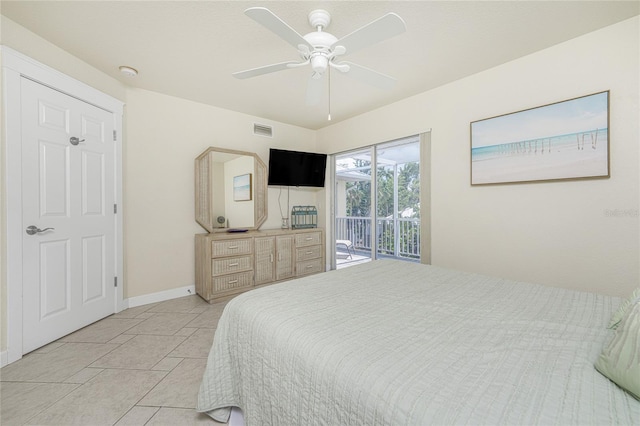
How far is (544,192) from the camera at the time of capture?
2338 millimetres

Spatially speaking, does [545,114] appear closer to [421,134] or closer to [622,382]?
[421,134]

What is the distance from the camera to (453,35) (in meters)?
2.09

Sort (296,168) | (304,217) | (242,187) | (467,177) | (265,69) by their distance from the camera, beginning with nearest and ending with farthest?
(265,69)
(467,177)
(242,187)
(296,168)
(304,217)

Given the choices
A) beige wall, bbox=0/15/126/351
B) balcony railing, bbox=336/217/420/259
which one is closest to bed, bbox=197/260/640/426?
beige wall, bbox=0/15/126/351

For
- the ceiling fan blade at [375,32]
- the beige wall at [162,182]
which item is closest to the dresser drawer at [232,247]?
the beige wall at [162,182]

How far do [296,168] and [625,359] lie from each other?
3.87 metres

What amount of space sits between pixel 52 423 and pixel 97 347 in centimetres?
86

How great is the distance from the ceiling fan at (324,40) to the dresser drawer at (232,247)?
198 cm

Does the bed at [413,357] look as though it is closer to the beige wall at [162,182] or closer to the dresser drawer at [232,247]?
the dresser drawer at [232,247]

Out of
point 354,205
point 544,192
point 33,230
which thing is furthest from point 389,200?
point 33,230

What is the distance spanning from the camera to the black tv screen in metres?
4.02

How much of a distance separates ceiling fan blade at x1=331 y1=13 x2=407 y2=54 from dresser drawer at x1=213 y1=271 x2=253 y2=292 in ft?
9.01

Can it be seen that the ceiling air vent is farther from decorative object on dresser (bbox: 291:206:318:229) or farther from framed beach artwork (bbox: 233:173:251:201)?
decorative object on dresser (bbox: 291:206:318:229)

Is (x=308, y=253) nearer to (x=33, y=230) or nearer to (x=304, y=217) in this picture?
(x=304, y=217)
